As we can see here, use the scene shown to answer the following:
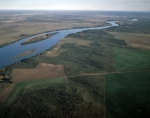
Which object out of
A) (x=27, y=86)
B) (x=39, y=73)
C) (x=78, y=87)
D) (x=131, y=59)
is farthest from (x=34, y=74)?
(x=131, y=59)

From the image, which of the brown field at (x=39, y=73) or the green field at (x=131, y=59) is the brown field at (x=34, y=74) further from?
the green field at (x=131, y=59)

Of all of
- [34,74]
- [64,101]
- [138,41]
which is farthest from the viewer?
[138,41]

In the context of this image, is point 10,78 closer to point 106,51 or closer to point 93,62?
point 93,62

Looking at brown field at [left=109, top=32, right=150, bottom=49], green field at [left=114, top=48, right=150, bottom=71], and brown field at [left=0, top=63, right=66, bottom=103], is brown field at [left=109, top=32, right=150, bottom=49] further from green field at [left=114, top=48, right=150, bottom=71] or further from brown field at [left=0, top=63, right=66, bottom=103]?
brown field at [left=0, top=63, right=66, bottom=103]

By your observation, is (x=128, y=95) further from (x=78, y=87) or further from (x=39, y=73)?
(x=39, y=73)

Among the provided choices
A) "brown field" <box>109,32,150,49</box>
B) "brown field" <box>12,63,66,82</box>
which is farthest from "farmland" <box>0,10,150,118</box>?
"brown field" <box>109,32,150,49</box>

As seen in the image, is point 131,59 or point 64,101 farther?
point 131,59

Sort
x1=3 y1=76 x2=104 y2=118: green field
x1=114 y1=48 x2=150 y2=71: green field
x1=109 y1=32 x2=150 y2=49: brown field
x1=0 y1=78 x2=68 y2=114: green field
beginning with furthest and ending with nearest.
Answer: x1=109 y1=32 x2=150 y2=49: brown field, x1=114 y1=48 x2=150 y2=71: green field, x1=0 y1=78 x2=68 y2=114: green field, x1=3 y1=76 x2=104 y2=118: green field
